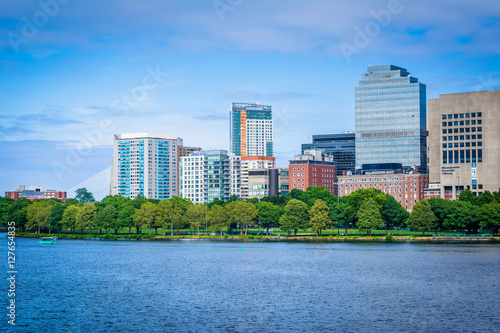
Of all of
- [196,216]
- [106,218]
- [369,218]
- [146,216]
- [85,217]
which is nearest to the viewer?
[369,218]

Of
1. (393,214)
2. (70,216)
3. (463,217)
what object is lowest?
(70,216)

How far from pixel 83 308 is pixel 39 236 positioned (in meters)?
135

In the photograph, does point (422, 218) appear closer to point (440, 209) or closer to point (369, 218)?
point (440, 209)

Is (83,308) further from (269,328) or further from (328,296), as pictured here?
(328,296)

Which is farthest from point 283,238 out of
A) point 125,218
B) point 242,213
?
point 125,218

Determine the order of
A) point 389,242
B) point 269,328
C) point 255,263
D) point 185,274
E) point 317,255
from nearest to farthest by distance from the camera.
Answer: point 269,328 < point 185,274 < point 255,263 < point 317,255 < point 389,242

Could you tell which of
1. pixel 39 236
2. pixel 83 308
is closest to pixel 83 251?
pixel 39 236

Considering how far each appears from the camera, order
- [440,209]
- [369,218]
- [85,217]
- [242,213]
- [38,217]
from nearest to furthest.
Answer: [369,218]
[440,209]
[242,213]
[85,217]
[38,217]

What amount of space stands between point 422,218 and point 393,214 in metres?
17.4

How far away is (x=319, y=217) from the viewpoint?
161250 mm

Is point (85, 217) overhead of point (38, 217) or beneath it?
overhead

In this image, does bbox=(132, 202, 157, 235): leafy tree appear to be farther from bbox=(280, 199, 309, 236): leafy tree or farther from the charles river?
the charles river

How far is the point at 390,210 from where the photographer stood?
17325 centimetres

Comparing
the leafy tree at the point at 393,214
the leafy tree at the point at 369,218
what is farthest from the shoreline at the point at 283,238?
the leafy tree at the point at 393,214
